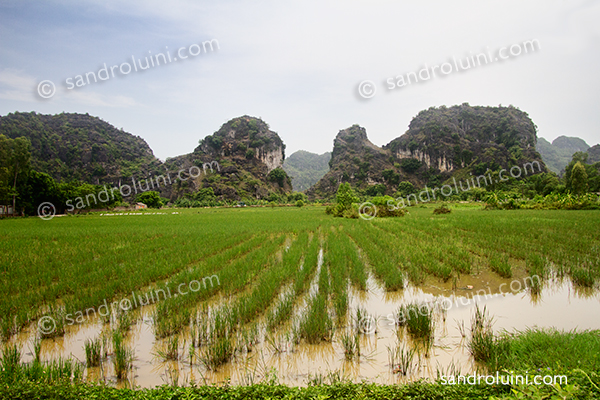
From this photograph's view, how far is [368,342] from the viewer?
3508 mm

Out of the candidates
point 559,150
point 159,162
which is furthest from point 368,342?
point 559,150

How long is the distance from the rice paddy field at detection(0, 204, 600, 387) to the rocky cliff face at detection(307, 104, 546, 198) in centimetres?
9578

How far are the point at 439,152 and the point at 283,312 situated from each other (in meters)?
123

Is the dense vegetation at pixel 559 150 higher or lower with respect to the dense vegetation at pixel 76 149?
lower

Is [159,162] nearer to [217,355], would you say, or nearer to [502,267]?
[502,267]

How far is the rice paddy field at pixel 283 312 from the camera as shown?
299 cm

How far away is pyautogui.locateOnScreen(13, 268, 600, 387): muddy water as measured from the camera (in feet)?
9.36

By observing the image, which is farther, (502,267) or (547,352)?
(502,267)

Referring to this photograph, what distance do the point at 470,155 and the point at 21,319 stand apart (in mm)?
127534

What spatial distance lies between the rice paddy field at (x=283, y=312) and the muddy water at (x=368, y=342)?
20 millimetres

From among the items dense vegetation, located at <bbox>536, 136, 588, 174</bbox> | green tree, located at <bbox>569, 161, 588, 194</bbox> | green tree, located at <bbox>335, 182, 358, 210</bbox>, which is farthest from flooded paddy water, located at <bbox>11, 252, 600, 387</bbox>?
dense vegetation, located at <bbox>536, 136, 588, 174</bbox>

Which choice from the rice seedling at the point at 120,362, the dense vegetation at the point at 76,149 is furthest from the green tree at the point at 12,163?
the dense vegetation at the point at 76,149

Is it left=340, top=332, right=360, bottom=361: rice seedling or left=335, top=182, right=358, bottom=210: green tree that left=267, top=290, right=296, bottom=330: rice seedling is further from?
left=335, top=182, right=358, bottom=210: green tree

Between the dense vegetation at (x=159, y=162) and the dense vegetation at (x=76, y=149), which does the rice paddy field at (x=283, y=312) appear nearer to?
the dense vegetation at (x=159, y=162)
